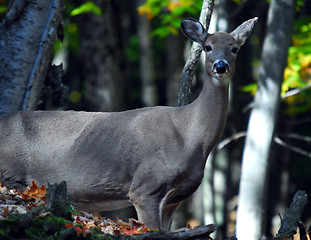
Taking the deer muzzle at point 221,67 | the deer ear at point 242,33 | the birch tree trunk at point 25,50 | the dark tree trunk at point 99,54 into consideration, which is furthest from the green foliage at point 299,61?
the deer muzzle at point 221,67

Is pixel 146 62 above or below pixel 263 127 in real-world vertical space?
above

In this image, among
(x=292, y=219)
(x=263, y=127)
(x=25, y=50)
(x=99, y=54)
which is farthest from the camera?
(x=99, y=54)

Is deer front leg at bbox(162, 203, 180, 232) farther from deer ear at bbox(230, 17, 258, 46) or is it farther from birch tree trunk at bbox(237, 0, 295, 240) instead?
birch tree trunk at bbox(237, 0, 295, 240)

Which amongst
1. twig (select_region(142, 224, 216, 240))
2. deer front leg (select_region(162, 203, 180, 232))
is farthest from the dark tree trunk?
twig (select_region(142, 224, 216, 240))

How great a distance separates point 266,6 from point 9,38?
23.8 ft

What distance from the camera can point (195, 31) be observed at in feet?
23.5

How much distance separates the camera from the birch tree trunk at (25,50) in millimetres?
8250

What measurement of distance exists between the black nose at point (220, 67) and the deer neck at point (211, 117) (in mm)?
212

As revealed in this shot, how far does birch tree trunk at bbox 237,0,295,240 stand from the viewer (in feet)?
28.9

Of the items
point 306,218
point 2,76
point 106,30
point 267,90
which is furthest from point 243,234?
point 306,218

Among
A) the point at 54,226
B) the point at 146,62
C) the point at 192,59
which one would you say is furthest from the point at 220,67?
the point at 146,62

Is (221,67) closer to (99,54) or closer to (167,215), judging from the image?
(167,215)

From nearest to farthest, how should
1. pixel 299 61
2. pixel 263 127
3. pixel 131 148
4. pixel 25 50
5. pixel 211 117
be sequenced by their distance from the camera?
pixel 131 148
pixel 211 117
pixel 25 50
pixel 263 127
pixel 299 61

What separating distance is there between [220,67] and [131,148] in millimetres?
1256
